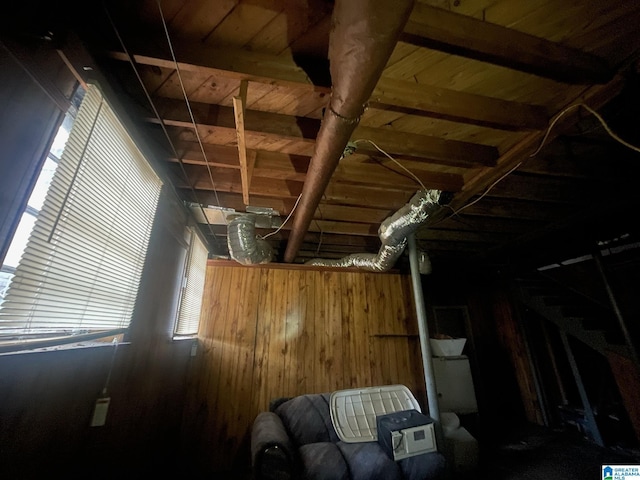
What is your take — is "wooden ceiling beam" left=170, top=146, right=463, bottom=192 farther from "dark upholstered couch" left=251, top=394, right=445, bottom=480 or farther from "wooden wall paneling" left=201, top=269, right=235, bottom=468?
"dark upholstered couch" left=251, top=394, right=445, bottom=480

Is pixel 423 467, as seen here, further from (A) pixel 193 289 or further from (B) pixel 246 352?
(A) pixel 193 289

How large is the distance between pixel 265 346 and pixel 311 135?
238 centimetres

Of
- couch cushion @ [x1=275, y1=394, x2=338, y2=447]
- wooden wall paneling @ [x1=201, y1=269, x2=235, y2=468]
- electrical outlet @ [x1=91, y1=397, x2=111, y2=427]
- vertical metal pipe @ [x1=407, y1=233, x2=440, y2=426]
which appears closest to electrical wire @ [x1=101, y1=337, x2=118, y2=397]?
electrical outlet @ [x1=91, y1=397, x2=111, y2=427]

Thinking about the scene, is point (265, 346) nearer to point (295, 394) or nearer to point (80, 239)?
point (295, 394)

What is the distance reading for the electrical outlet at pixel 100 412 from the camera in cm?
107

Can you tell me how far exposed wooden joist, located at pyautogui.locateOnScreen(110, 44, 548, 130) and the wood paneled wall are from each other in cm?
231

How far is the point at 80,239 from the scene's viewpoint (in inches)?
37.3

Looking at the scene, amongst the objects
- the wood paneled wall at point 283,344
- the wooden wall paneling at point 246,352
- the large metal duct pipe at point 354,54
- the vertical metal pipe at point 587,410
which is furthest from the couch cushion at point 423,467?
the vertical metal pipe at point 587,410

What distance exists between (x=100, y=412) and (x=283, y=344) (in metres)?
1.89

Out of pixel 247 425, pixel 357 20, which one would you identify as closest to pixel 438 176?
pixel 357 20

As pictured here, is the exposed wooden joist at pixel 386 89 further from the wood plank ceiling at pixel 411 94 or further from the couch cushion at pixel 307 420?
the couch cushion at pixel 307 420

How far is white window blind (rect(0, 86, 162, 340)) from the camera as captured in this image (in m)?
0.76

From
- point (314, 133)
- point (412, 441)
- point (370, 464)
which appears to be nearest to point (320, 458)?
point (370, 464)

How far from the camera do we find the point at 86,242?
3.22ft
